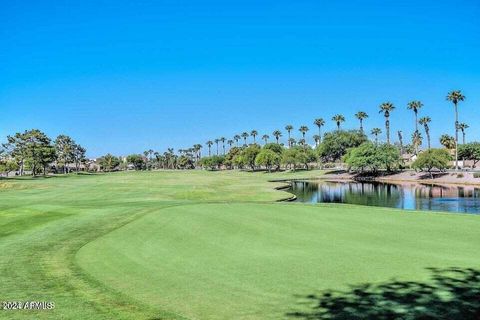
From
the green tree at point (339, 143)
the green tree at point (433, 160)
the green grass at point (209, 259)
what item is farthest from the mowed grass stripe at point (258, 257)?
the green tree at point (339, 143)

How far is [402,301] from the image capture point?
1003cm

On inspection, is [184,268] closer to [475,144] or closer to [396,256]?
[396,256]

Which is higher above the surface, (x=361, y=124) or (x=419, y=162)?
(x=361, y=124)

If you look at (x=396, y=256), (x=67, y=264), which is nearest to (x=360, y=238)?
(x=396, y=256)

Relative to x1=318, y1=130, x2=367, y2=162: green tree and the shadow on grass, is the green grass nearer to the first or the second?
the shadow on grass

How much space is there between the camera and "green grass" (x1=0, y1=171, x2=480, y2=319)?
1024 centimetres

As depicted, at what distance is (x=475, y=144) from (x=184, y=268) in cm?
17363

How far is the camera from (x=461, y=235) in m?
18.8

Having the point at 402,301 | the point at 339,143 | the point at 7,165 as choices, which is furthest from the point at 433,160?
the point at 7,165

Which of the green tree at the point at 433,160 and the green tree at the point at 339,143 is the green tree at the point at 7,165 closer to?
the green tree at the point at 339,143

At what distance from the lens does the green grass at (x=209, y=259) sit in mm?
10242

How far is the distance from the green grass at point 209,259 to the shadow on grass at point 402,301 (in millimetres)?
523

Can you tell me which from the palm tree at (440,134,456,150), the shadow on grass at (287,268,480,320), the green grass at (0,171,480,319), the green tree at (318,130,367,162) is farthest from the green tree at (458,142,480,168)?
the shadow on grass at (287,268,480,320)

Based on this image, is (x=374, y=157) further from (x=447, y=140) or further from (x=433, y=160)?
(x=447, y=140)
